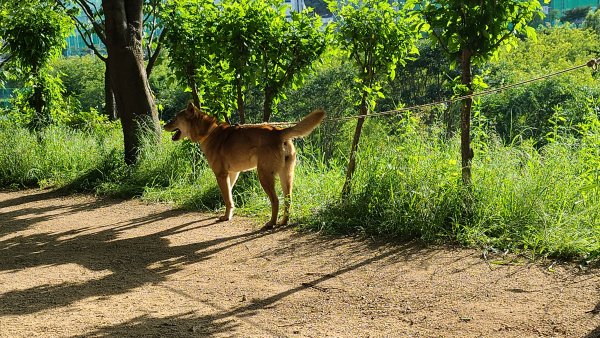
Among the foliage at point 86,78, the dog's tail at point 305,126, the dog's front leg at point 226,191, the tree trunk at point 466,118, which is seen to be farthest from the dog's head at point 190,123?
the foliage at point 86,78

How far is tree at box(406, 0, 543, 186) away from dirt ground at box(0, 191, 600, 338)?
1553mm

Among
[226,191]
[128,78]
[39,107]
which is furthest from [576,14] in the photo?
[226,191]

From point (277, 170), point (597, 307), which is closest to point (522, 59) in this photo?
point (277, 170)

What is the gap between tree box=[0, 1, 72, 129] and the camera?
14.1m

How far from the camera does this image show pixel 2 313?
A: 487 cm

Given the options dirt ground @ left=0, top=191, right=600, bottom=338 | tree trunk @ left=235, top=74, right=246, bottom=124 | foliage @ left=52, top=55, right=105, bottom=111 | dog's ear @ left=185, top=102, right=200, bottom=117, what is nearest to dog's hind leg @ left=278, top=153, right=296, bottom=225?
dirt ground @ left=0, top=191, right=600, bottom=338

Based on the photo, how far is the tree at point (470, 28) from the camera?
643 cm

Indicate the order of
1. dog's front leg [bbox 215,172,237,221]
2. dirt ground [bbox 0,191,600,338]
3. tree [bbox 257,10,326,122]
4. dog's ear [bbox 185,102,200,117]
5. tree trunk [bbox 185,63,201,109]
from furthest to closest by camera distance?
1. tree trunk [bbox 185,63,201,109]
2. tree [bbox 257,10,326,122]
3. dog's ear [bbox 185,102,200,117]
4. dog's front leg [bbox 215,172,237,221]
5. dirt ground [bbox 0,191,600,338]

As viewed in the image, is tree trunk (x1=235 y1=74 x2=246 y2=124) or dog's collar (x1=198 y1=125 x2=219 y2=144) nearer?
dog's collar (x1=198 y1=125 x2=219 y2=144)

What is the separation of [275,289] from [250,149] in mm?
2780

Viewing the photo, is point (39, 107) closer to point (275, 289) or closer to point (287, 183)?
point (287, 183)

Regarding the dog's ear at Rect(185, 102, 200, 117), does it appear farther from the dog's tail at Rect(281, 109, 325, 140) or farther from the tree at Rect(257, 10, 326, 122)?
the dog's tail at Rect(281, 109, 325, 140)

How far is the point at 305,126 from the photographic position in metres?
7.18

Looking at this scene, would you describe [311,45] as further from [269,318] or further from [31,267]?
[269,318]
